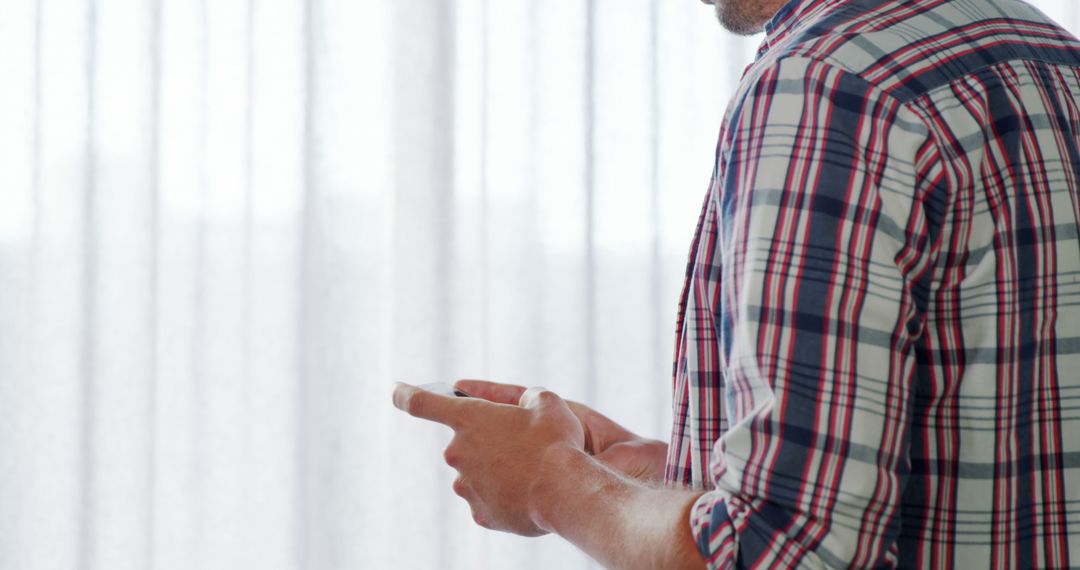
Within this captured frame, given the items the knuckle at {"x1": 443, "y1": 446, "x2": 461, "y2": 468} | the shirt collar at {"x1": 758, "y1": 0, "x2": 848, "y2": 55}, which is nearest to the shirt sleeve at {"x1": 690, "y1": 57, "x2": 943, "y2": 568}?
the shirt collar at {"x1": 758, "y1": 0, "x2": 848, "y2": 55}

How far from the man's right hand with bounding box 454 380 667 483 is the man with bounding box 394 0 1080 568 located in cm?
23

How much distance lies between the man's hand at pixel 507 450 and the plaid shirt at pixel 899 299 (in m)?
0.16

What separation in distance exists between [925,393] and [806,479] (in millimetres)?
119

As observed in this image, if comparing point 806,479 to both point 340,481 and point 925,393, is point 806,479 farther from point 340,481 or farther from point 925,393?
point 340,481

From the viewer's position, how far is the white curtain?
1570 mm

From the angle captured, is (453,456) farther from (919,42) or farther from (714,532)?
(919,42)

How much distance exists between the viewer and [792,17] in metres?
0.65

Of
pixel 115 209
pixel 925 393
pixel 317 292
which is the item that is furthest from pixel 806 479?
pixel 115 209

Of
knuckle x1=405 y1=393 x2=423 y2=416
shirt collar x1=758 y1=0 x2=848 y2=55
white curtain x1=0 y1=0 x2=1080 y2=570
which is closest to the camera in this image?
shirt collar x1=758 y1=0 x2=848 y2=55

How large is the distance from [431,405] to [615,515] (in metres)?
0.21

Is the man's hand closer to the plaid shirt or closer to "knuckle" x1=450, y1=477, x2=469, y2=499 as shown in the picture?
"knuckle" x1=450, y1=477, x2=469, y2=499

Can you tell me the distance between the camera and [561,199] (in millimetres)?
1803

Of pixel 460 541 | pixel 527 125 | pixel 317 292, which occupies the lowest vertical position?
pixel 460 541

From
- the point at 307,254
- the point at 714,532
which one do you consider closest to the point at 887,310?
the point at 714,532
